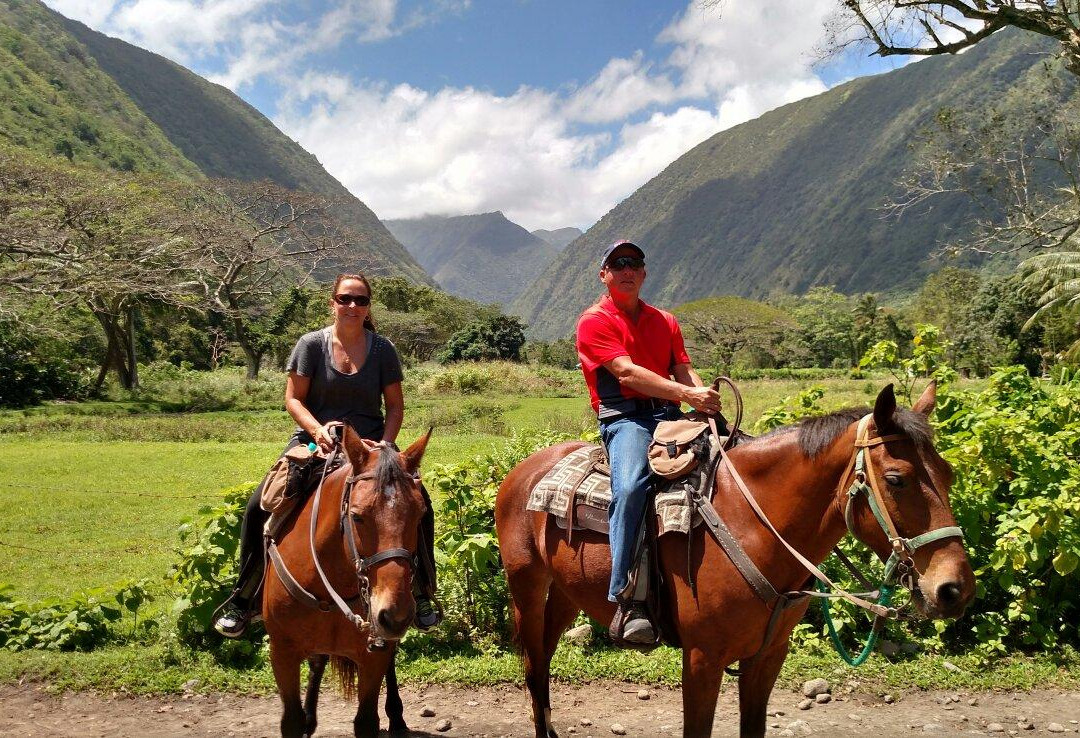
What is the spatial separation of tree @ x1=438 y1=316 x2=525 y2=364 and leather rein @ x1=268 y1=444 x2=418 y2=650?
53.4 metres

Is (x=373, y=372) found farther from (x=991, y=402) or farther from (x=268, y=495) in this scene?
(x=991, y=402)

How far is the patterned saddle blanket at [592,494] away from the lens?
3.36 metres

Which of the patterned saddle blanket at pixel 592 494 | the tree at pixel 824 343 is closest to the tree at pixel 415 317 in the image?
the tree at pixel 824 343

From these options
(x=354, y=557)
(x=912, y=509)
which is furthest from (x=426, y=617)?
(x=912, y=509)

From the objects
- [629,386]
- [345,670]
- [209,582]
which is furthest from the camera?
[209,582]

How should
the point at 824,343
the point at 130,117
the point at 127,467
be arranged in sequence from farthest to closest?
the point at 130,117
the point at 824,343
the point at 127,467

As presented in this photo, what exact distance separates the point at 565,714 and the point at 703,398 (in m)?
2.82

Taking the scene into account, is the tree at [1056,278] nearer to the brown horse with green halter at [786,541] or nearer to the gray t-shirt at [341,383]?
the brown horse with green halter at [786,541]

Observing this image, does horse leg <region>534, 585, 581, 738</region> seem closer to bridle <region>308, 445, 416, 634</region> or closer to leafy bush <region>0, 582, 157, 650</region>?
bridle <region>308, 445, 416, 634</region>

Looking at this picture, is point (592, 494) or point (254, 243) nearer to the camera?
point (592, 494)

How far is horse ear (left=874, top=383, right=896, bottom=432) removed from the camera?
2.72 m

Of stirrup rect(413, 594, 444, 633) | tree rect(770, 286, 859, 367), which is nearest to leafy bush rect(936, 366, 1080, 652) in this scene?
stirrup rect(413, 594, 444, 633)

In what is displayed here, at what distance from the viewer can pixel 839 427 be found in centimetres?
306

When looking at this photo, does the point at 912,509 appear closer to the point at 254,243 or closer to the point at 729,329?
the point at 254,243
